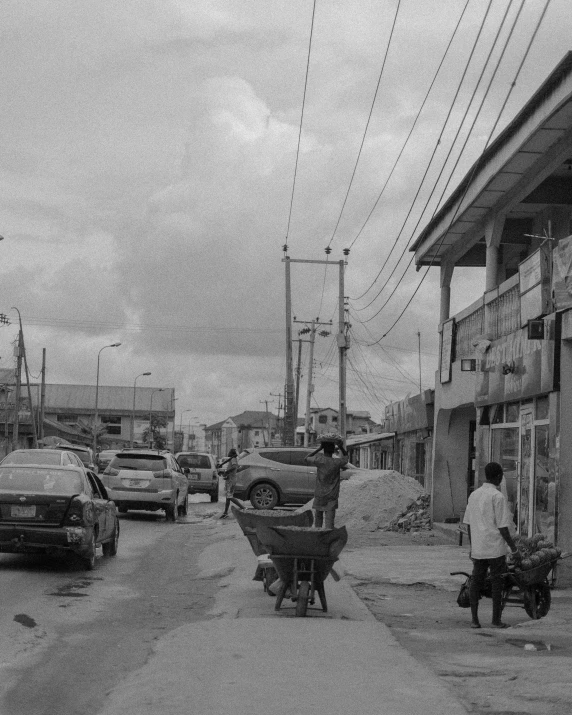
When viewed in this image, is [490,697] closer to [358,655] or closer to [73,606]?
[358,655]

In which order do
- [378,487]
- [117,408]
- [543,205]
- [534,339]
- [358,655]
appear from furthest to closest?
[117,408], [378,487], [543,205], [534,339], [358,655]

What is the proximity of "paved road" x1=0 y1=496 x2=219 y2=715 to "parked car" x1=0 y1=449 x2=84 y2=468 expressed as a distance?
242 cm

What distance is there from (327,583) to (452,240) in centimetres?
1177

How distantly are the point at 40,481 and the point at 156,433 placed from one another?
348 ft

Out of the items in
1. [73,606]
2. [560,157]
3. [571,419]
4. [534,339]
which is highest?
[560,157]

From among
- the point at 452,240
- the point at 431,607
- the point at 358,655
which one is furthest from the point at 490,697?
the point at 452,240

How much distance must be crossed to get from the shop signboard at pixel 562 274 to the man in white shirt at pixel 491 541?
4.25m

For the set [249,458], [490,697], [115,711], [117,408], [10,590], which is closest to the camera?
[115,711]

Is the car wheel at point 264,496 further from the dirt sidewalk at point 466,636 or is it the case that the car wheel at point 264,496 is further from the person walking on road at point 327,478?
the person walking on road at point 327,478

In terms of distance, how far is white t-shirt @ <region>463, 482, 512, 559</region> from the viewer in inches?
399

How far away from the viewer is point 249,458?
1096 inches

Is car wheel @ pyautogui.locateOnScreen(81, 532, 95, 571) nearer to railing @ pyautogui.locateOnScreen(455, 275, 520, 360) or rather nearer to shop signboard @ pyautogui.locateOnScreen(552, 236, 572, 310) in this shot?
shop signboard @ pyautogui.locateOnScreen(552, 236, 572, 310)

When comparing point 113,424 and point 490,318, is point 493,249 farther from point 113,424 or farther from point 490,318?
point 113,424

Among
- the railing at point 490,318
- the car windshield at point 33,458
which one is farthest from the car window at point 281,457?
→ the car windshield at point 33,458
